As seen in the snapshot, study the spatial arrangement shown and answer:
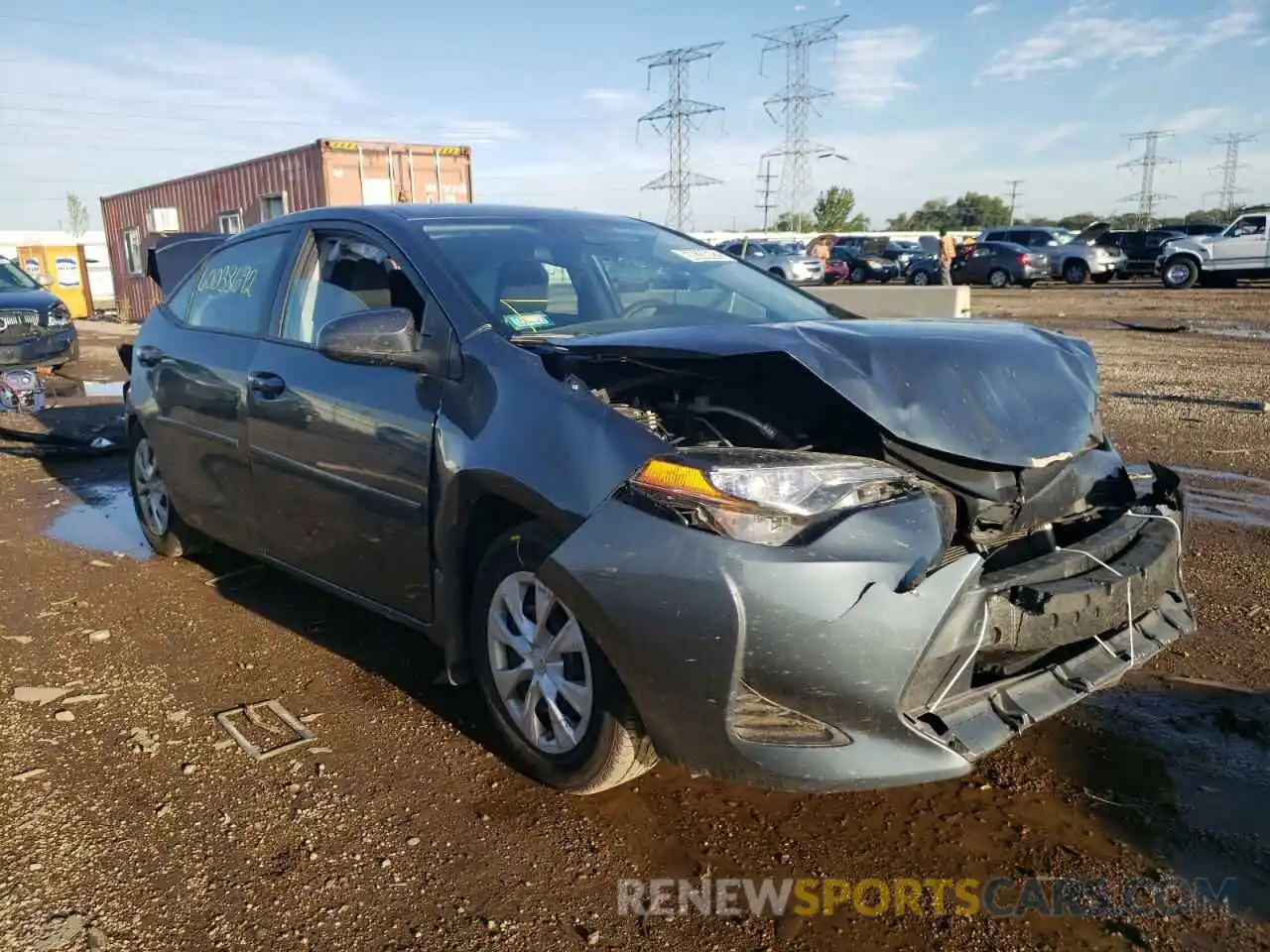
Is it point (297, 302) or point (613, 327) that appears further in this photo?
point (297, 302)

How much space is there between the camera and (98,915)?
2436 millimetres

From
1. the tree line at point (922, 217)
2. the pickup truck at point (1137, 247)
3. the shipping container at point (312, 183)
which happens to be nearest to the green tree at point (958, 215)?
the tree line at point (922, 217)

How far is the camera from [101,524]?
241 inches

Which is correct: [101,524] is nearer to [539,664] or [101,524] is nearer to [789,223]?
[539,664]

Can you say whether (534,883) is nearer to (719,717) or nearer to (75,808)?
(719,717)

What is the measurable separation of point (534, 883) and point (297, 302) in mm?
2510

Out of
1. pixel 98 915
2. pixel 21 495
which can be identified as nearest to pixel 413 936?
pixel 98 915

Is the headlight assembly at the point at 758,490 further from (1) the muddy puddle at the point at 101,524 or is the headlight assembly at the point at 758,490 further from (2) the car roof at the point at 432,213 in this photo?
(1) the muddy puddle at the point at 101,524

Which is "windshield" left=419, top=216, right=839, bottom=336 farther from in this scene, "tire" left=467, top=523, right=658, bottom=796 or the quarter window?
the quarter window

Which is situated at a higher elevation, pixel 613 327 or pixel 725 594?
pixel 613 327

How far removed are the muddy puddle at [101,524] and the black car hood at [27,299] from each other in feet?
22.3

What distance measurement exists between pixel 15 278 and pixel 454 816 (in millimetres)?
13927

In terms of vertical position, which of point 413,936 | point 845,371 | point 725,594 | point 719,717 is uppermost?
point 845,371

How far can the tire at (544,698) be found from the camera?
2.67m
